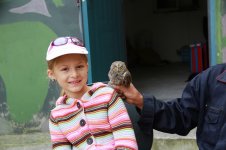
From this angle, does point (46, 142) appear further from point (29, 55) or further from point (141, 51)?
point (141, 51)

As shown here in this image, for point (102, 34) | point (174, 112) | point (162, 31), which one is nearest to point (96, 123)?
point (174, 112)

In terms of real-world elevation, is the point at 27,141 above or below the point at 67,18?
below

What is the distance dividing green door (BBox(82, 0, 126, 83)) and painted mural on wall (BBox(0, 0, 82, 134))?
0.15 m

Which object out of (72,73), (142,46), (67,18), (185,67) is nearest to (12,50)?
(67,18)

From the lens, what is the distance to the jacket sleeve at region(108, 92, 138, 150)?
189cm

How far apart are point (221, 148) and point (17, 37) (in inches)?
157

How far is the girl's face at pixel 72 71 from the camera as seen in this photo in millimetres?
1932

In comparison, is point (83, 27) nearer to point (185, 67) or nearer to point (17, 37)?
point (17, 37)

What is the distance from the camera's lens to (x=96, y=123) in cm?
192

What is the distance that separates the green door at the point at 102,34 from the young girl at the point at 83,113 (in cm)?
305

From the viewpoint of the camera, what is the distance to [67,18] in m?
5.13

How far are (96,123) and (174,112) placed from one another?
17.7 inches

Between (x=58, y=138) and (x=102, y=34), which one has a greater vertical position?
(x=102, y=34)

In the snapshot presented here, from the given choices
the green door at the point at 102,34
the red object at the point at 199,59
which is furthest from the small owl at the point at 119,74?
the red object at the point at 199,59
